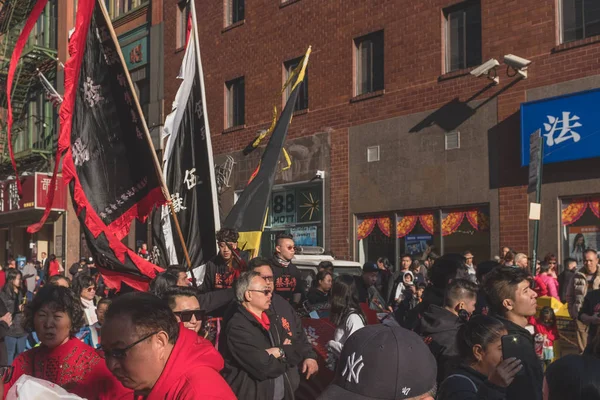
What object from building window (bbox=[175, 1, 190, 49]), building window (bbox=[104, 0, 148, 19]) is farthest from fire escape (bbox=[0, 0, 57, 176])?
building window (bbox=[175, 1, 190, 49])

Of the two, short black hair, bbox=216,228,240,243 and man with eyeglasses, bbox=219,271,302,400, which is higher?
short black hair, bbox=216,228,240,243

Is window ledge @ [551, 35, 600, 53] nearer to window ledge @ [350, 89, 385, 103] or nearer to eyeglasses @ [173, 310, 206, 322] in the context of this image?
window ledge @ [350, 89, 385, 103]

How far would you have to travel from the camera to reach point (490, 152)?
15141 millimetres

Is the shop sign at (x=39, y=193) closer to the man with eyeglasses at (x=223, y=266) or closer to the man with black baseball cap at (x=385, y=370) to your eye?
the man with eyeglasses at (x=223, y=266)

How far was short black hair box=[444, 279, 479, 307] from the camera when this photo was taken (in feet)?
16.7

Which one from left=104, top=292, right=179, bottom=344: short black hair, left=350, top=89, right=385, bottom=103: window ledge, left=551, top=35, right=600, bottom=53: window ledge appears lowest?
left=104, top=292, right=179, bottom=344: short black hair

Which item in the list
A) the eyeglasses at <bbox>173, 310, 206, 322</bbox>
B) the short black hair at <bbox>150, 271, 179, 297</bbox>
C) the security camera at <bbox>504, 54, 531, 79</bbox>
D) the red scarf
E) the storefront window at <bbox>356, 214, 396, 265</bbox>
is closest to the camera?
the eyeglasses at <bbox>173, 310, 206, 322</bbox>

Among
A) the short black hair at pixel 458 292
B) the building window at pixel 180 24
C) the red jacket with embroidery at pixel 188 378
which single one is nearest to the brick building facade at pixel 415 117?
the building window at pixel 180 24

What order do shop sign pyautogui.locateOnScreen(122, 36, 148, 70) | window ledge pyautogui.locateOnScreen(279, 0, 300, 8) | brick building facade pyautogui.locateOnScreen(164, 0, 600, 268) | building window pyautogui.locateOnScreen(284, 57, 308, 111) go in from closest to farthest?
1. brick building facade pyautogui.locateOnScreen(164, 0, 600, 268)
2. building window pyautogui.locateOnScreen(284, 57, 308, 111)
3. window ledge pyautogui.locateOnScreen(279, 0, 300, 8)
4. shop sign pyautogui.locateOnScreen(122, 36, 148, 70)

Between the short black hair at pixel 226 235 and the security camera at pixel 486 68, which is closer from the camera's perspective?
the short black hair at pixel 226 235

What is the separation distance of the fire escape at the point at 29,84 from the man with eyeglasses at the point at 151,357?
29.0 metres

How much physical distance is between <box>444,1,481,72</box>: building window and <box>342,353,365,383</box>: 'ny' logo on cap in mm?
14249

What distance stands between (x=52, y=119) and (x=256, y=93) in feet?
45.7

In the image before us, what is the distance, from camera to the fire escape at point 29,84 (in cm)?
3038
